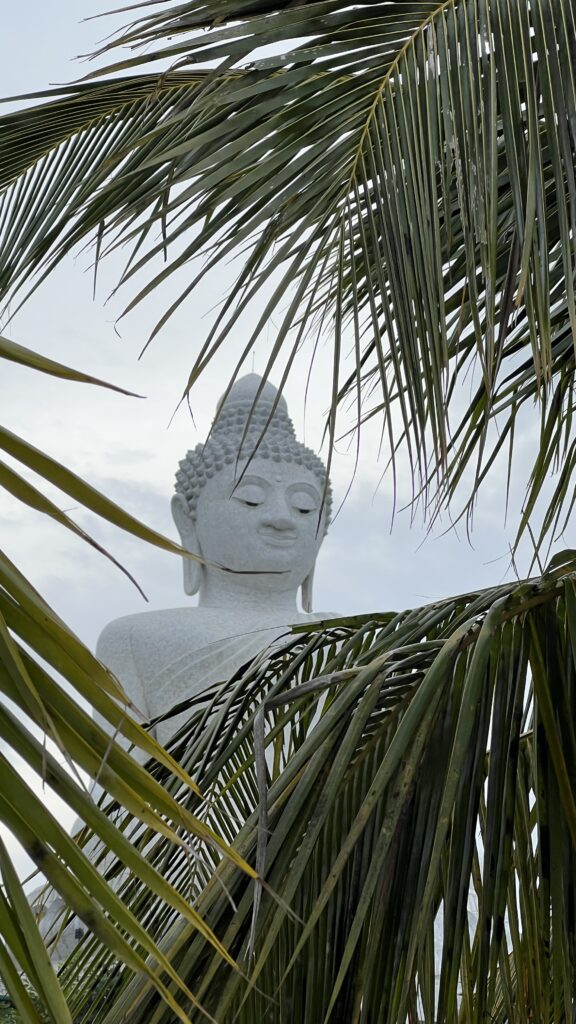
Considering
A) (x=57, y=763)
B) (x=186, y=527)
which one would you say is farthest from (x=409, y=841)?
(x=186, y=527)

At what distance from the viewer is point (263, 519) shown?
16.8ft

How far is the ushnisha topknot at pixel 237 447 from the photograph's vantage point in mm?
5219

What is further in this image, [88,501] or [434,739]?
[434,739]

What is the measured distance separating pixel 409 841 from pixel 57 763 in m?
1.06

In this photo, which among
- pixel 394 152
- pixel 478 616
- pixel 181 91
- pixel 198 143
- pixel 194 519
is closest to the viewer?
pixel 198 143

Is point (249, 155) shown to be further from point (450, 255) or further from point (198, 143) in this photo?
point (450, 255)

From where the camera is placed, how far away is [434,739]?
1.61m

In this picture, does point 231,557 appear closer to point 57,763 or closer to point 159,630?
point 159,630

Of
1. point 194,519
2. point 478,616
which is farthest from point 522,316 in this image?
point 194,519

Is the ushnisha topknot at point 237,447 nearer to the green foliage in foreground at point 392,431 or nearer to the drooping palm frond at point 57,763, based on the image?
the green foliage in foreground at point 392,431

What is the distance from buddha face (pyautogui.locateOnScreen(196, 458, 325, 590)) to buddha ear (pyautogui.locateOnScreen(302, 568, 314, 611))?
133 millimetres

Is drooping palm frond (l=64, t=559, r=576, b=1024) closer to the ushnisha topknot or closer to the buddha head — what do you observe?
the buddha head

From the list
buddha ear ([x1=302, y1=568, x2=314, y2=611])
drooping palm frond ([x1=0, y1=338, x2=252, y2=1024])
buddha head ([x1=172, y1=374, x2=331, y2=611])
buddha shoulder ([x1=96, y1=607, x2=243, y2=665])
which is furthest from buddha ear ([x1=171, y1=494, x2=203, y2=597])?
drooping palm frond ([x1=0, y1=338, x2=252, y2=1024])

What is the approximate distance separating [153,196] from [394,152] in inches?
11.6
